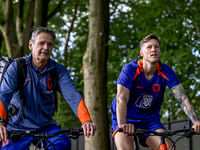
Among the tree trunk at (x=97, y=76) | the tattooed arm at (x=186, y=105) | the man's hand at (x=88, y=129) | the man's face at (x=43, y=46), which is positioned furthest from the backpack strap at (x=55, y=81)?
the tree trunk at (x=97, y=76)

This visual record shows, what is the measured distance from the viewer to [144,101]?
13.3ft

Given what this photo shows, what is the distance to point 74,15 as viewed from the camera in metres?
16.6

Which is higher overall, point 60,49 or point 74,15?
point 74,15

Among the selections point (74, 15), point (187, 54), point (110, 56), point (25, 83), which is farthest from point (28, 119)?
point (110, 56)

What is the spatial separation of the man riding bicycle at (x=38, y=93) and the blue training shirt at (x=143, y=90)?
759mm

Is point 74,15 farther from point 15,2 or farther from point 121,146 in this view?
point 121,146

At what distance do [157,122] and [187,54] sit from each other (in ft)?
25.4

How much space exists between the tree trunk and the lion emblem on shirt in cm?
346

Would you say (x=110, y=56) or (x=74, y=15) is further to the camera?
(x=110, y=56)

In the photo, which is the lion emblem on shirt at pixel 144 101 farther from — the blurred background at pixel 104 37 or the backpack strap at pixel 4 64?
the blurred background at pixel 104 37

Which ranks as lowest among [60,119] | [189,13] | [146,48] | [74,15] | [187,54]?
[60,119]

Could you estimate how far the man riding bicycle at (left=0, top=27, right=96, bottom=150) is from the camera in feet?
10.9

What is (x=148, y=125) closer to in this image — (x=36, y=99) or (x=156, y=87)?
(x=156, y=87)

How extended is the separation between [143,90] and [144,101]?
5.7 inches
